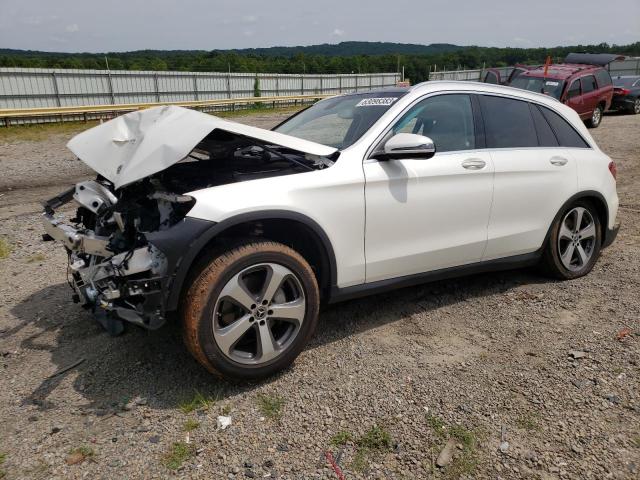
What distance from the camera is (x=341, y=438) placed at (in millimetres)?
2686

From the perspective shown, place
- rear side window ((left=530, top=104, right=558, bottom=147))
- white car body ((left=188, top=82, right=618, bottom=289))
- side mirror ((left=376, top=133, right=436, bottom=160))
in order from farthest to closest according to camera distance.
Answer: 1. rear side window ((left=530, top=104, right=558, bottom=147))
2. side mirror ((left=376, top=133, right=436, bottom=160))
3. white car body ((left=188, top=82, right=618, bottom=289))

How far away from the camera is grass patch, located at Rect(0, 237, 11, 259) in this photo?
547 centimetres

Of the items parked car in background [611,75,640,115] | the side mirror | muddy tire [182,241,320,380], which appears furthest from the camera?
parked car in background [611,75,640,115]

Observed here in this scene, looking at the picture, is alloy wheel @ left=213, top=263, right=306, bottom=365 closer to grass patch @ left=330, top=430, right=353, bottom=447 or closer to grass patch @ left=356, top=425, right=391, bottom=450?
grass patch @ left=330, top=430, right=353, bottom=447

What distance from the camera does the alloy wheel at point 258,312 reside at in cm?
295

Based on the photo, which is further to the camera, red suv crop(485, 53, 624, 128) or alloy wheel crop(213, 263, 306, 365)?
red suv crop(485, 53, 624, 128)

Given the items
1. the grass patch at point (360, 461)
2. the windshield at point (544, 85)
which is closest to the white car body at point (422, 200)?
the grass patch at point (360, 461)

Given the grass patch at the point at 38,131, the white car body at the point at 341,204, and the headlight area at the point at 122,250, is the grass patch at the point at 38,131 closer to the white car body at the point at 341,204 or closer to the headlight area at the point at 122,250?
the headlight area at the point at 122,250

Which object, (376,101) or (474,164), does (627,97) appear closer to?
(474,164)

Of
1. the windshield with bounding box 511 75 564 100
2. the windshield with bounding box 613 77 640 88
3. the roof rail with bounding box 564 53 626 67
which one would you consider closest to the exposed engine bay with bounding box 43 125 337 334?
the windshield with bounding box 511 75 564 100

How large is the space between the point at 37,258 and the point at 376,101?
389 cm

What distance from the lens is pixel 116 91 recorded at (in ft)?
79.7

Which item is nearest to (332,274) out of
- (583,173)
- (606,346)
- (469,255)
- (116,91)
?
(469,255)

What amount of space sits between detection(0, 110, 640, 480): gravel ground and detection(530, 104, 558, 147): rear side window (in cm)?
127
